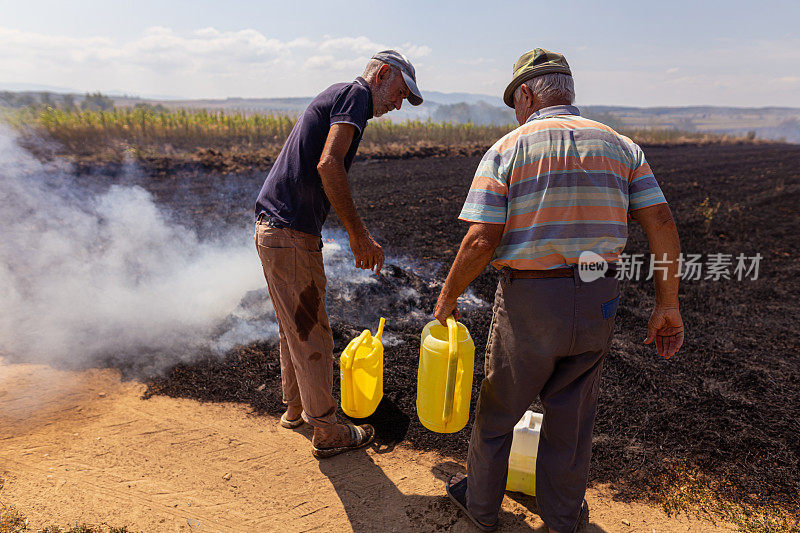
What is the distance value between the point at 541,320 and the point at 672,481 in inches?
65.7

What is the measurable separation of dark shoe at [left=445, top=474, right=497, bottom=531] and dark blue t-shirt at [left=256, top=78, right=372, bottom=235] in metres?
1.55

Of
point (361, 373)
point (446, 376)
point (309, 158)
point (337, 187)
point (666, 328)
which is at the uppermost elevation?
point (309, 158)

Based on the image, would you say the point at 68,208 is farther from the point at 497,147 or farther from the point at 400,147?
the point at 400,147

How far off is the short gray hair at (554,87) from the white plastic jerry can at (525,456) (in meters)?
1.59

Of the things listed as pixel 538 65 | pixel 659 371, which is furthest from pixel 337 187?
pixel 659 371

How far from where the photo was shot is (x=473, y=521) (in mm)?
2234

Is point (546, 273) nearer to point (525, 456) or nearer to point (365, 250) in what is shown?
point (365, 250)

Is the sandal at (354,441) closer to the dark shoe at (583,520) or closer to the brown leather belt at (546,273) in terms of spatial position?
the dark shoe at (583,520)

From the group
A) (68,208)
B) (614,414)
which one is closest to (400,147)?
(68,208)

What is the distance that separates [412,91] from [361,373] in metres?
1.60

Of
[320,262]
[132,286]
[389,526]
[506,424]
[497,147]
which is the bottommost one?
[389,526]

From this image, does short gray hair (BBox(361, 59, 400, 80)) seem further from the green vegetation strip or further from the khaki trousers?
the green vegetation strip

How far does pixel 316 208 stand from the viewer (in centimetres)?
240

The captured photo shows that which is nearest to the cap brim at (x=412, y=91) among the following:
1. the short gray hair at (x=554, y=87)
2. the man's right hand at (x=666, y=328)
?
the short gray hair at (x=554, y=87)
